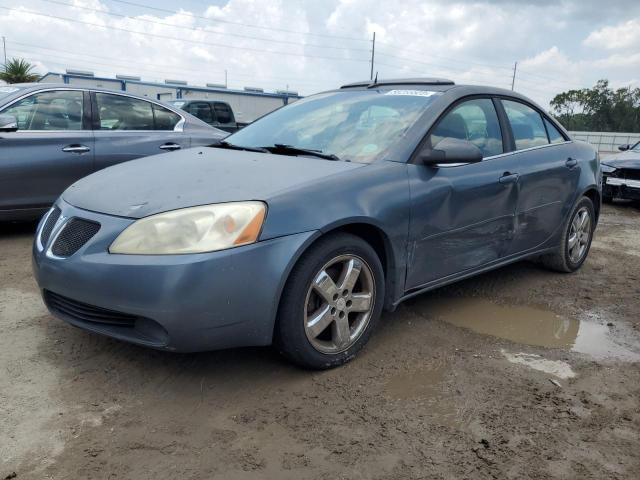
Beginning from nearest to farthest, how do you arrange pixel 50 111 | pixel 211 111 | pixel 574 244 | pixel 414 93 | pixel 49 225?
pixel 49 225 → pixel 414 93 → pixel 574 244 → pixel 50 111 → pixel 211 111

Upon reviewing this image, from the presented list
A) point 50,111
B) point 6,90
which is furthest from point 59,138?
point 6,90

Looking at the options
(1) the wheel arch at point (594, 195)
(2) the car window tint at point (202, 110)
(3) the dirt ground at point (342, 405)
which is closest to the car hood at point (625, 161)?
(1) the wheel arch at point (594, 195)

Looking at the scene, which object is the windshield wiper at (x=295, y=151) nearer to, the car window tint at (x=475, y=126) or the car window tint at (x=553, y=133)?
the car window tint at (x=475, y=126)

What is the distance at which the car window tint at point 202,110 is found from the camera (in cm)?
1468

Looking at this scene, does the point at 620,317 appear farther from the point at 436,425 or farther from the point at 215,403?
the point at 215,403

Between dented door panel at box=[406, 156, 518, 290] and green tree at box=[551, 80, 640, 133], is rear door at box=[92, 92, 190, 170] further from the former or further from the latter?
green tree at box=[551, 80, 640, 133]

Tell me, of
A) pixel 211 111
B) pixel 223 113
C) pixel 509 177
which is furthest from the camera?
pixel 223 113

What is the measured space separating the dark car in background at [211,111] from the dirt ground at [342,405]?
1141 cm

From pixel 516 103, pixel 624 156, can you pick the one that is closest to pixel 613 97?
pixel 624 156

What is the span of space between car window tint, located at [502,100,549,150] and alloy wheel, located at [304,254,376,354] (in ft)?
6.16

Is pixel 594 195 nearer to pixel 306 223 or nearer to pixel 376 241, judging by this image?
pixel 376 241

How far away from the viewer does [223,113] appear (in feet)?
50.6

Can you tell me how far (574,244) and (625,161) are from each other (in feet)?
18.0

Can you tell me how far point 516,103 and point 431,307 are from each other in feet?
5.73
